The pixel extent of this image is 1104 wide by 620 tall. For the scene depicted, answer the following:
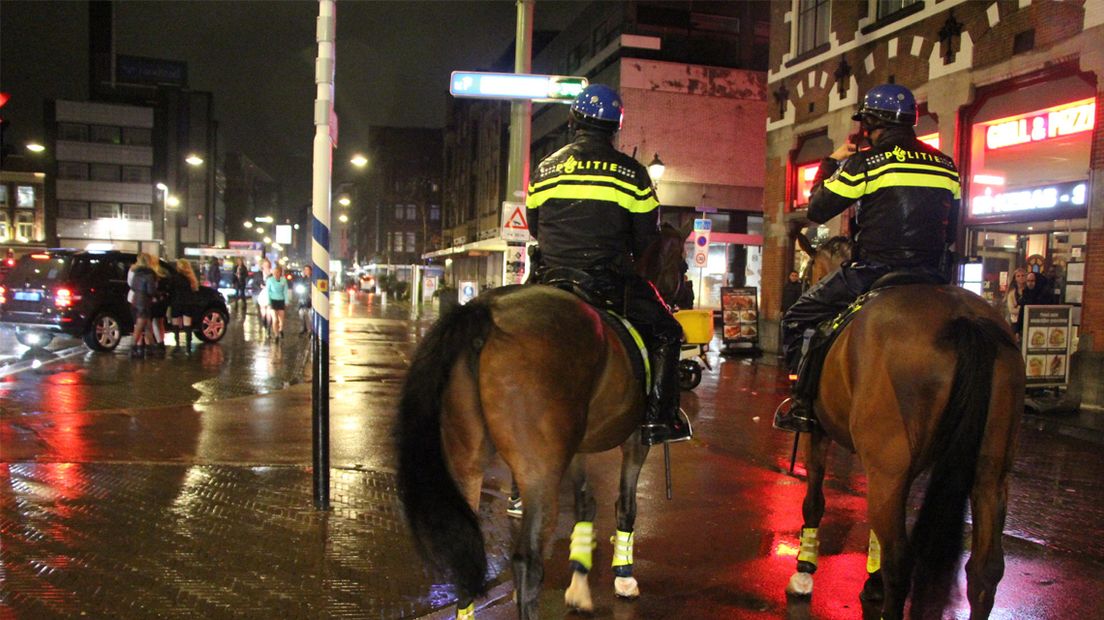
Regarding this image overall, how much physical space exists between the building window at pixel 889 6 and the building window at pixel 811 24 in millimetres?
2071

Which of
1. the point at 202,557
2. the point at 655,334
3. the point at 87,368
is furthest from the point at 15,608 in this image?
the point at 87,368

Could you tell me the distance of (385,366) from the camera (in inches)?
652

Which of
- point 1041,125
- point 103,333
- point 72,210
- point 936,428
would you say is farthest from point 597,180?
point 72,210

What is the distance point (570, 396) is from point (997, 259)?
582 inches

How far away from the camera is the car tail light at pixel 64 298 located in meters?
15.9

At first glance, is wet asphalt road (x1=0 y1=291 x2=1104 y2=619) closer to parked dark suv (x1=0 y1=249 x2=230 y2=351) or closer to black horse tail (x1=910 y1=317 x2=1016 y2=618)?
black horse tail (x1=910 y1=317 x2=1016 y2=618)

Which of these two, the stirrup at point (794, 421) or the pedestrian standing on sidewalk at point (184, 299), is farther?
the pedestrian standing on sidewalk at point (184, 299)

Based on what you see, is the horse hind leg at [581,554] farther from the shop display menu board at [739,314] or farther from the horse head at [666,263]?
the shop display menu board at [739,314]

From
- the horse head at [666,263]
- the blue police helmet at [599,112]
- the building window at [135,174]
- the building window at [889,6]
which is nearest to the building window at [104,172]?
the building window at [135,174]

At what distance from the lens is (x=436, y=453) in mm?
3469

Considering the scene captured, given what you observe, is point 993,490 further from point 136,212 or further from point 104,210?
point 104,210

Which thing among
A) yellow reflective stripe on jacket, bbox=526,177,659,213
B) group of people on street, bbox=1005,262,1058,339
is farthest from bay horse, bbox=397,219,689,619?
group of people on street, bbox=1005,262,1058,339

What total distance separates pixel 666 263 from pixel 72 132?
84.5m

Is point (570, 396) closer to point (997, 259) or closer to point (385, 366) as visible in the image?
point (385, 366)
